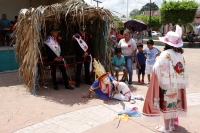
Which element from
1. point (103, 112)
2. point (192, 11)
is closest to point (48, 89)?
point (103, 112)

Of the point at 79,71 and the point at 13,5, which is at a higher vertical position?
the point at 13,5

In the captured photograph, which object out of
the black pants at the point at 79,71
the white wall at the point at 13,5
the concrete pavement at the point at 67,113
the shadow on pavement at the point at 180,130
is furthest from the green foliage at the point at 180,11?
the shadow on pavement at the point at 180,130

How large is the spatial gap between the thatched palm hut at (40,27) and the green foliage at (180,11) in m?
16.8

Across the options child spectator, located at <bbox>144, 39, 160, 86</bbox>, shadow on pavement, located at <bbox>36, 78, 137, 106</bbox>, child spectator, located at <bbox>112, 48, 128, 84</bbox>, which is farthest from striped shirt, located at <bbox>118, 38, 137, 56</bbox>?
shadow on pavement, located at <bbox>36, 78, 137, 106</bbox>

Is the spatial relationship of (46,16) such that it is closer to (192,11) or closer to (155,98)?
(155,98)

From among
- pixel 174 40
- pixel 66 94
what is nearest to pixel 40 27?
pixel 66 94

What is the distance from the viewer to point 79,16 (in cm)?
692

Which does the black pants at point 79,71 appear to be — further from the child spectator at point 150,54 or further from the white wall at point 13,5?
the white wall at point 13,5

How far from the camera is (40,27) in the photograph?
6.34 meters

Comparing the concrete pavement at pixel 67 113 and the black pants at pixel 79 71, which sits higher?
the black pants at pixel 79 71

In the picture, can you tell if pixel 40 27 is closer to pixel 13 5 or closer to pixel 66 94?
pixel 66 94

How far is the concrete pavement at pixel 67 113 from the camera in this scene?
434cm

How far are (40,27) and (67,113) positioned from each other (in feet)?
8.16

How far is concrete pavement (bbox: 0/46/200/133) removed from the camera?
4.34m
